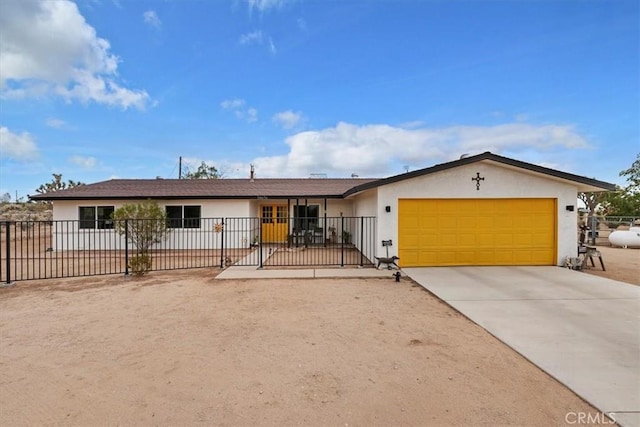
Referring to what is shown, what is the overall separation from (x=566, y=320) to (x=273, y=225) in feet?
46.3

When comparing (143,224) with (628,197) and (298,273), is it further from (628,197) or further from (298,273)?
(628,197)

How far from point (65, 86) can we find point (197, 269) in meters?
12.6

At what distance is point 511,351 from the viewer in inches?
157

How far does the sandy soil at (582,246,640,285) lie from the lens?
8.52m

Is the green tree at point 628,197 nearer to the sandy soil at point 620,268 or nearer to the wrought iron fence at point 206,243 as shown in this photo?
the sandy soil at point 620,268

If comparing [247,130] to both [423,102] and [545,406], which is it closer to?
[423,102]

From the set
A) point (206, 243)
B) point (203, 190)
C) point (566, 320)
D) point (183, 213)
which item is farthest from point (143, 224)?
point (566, 320)

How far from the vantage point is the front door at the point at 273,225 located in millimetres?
17047

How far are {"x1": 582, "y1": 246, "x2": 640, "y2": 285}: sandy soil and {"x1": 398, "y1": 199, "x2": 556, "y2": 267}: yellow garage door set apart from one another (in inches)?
52.1

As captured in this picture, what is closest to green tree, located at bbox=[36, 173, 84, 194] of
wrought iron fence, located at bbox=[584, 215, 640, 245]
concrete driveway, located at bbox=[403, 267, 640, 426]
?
concrete driveway, located at bbox=[403, 267, 640, 426]

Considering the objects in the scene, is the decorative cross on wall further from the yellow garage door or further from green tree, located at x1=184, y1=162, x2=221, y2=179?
green tree, located at x1=184, y1=162, x2=221, y2=179

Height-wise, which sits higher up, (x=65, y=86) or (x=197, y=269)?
(x=65, y=86)

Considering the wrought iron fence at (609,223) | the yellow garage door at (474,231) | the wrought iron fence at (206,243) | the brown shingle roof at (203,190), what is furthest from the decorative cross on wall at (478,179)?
the wrought iron fence at (609,223)

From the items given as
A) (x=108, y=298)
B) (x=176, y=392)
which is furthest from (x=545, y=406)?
(x=108, y=298)
